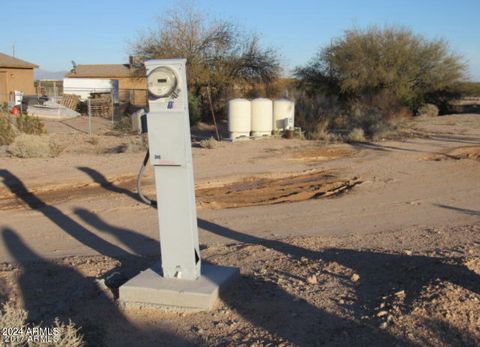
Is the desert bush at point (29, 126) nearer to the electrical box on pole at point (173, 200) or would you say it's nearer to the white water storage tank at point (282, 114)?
the white water storage tank at point (282, 114)

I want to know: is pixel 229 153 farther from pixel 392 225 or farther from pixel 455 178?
pixel 392 225

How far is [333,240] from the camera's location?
816 centimetres

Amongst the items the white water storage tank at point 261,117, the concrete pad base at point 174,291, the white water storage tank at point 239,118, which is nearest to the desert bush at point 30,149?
the white water storage tank at point 239,118

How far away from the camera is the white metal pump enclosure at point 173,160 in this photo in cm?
552

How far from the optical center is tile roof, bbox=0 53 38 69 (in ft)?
153

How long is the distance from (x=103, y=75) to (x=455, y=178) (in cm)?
5541

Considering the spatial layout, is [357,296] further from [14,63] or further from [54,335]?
[14,63]

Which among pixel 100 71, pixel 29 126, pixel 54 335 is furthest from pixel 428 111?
pixel 100 71

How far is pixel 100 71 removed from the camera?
67312 millimetres

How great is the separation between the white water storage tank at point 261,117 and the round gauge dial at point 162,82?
17.2m

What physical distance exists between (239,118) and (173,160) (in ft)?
55.2

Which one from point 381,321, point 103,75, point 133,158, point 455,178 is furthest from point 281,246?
point 103,75

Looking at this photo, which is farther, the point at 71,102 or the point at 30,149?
the point at 71,102

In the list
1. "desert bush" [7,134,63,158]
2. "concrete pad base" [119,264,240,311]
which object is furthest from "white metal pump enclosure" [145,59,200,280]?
"desert bush" [7,134,63,158]
